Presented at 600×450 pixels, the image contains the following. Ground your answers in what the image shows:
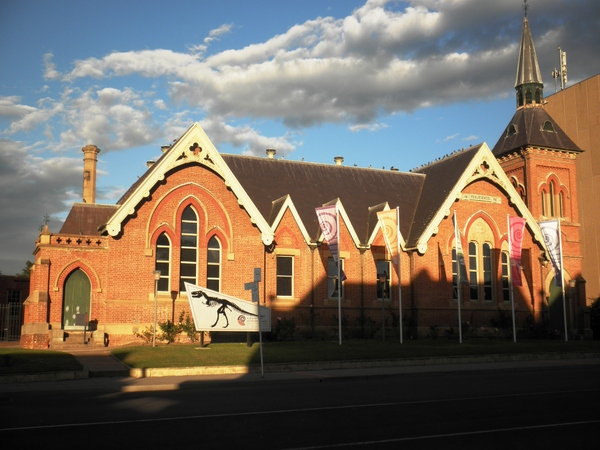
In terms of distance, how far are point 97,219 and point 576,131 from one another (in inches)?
1708

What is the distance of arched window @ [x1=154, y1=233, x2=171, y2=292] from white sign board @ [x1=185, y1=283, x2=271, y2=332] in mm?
5629

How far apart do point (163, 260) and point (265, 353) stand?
9384 millimetres

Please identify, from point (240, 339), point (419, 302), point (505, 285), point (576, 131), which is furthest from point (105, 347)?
point (576, 131)

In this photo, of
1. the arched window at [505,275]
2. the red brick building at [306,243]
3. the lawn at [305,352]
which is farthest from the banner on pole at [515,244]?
the lawn at [305,352]

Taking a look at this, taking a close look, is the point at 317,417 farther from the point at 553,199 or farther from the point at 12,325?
the point at 12,325

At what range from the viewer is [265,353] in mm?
25812

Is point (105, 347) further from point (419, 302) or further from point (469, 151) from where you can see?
point (469, 151)

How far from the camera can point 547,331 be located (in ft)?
131

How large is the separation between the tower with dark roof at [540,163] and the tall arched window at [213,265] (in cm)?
A: 2155

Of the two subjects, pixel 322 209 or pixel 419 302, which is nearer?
pixel 322 209

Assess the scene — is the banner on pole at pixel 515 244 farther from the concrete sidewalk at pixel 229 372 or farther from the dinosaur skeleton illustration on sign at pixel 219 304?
the dinosaur skeleton illustration on sign at pixel 219 304

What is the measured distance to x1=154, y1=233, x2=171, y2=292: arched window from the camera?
108 ft

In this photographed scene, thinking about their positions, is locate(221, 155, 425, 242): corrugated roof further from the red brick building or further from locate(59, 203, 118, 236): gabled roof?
locate(59, 203, 118, 236): gabled roof

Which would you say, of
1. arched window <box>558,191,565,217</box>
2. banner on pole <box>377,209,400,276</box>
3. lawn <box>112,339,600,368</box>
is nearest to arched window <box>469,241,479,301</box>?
lawn <box>112,339,600,368</box>
